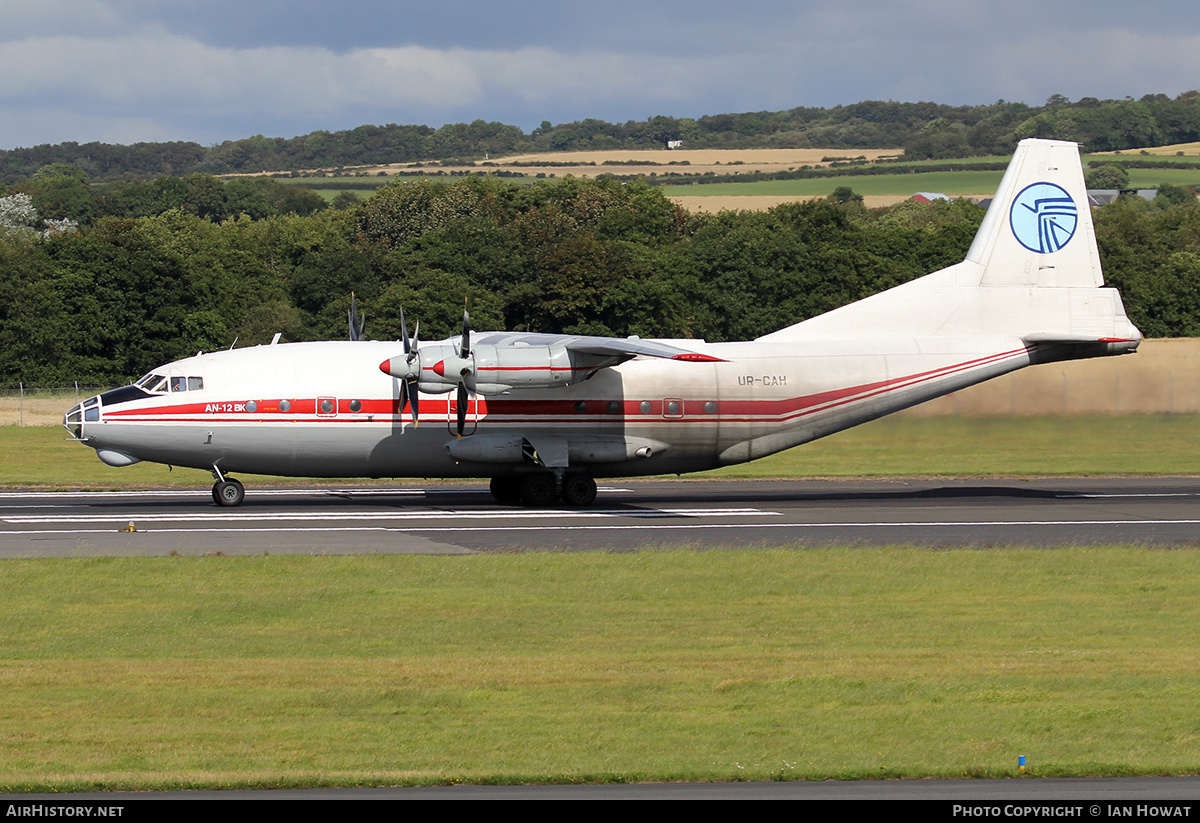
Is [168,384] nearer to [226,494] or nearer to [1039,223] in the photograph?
[226,494]

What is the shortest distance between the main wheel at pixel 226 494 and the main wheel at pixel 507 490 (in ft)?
21.7

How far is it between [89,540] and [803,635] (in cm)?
1579

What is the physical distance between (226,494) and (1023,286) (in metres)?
22.1

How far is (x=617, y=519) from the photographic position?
96.0 feet

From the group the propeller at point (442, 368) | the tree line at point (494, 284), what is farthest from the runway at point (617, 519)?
the tree line at point (494, 284)

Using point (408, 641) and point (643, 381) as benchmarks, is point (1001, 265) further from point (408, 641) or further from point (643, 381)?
point (408, 641)

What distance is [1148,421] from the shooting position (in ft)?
129

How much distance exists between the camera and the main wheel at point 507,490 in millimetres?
32594

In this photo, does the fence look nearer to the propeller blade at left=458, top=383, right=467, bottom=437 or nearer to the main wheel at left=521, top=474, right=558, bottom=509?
the main wheel at left=521, top=474, right=558, bottom=509

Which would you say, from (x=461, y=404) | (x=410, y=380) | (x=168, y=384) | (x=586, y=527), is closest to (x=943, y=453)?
(x=586, y=527)

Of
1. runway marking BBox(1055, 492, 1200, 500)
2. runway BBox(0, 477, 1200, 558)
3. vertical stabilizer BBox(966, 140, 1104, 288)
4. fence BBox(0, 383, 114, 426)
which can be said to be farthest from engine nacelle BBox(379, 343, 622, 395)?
fence BBox(0, 383, 114, 426)

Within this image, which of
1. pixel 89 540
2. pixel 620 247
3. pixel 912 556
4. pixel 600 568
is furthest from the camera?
pixel 620 247

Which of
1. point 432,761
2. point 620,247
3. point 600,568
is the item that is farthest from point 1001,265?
point 620,247

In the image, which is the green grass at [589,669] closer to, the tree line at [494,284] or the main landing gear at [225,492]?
the main landing gear at [225,492]
